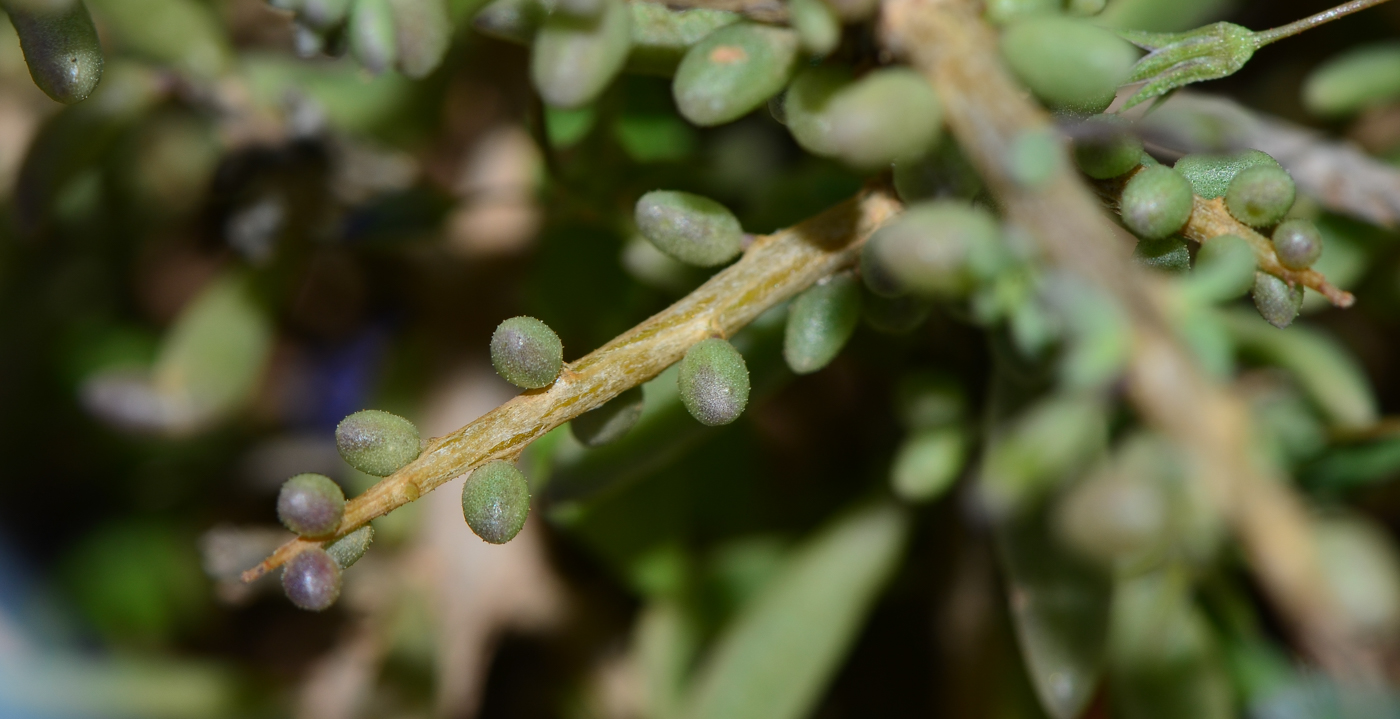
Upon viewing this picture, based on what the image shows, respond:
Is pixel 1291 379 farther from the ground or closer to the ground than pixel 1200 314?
closer to the ground

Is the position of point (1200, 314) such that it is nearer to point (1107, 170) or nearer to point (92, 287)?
point (1107, 170)

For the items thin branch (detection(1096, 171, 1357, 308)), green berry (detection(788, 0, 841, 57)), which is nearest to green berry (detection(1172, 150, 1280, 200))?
thin branch (detection(1096, 171, 1357, 308))

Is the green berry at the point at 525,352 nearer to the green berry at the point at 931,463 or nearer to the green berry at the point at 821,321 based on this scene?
the green berry at the point at 821,321

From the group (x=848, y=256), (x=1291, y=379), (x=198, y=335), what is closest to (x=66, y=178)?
(x=198, y=335)

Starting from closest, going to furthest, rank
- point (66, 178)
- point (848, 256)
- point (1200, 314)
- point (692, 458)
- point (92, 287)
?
point (1200, 314) < point (848, 256) < point (66, 178) < point (692, 458) < point (92, 287)

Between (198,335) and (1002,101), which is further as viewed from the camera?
(198,335)

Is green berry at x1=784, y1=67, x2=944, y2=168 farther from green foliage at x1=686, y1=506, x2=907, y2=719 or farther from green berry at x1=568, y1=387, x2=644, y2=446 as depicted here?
green foliage at x1=686, y1=506, x2=907, y2=719

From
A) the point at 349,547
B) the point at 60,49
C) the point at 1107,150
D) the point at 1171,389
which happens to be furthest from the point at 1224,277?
the point at 60,49
